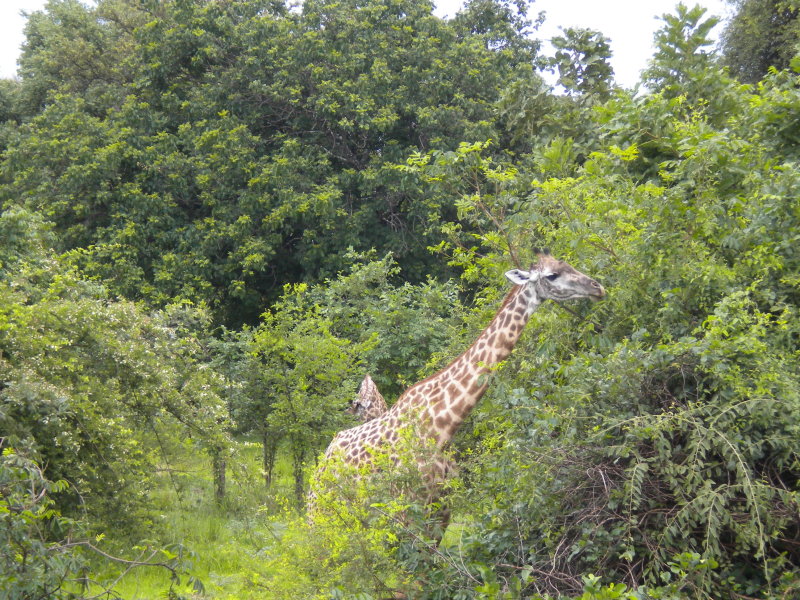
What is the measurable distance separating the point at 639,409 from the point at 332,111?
46.6 ft

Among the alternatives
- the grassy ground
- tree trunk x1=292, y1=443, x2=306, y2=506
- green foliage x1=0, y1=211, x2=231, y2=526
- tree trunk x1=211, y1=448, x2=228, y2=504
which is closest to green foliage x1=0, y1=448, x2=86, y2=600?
the grassy ground

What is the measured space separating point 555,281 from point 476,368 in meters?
1.02

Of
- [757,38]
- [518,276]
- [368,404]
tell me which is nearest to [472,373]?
[518,276]

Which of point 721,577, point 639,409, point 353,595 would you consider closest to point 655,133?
point 639,409

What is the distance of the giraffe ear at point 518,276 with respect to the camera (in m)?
6.89

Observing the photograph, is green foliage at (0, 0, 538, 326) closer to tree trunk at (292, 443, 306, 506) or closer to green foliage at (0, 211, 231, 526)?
tree trunk at (292, 443, 306, 506)

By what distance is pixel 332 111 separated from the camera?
18281 millimetres

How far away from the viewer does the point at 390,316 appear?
13.9 m

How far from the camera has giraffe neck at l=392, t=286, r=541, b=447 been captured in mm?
7039

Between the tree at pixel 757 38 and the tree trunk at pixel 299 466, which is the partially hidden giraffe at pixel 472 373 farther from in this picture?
the tree at pixel 757 38

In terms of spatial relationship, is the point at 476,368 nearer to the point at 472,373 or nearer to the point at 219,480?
the point at 472,373

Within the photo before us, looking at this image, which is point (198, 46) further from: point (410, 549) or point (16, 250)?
point (410, 549)

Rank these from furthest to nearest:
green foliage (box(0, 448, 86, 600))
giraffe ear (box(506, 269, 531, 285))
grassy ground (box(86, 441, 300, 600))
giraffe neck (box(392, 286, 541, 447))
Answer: grassy ground (box(86, 441, 300, 600)) < giraffe neck (box(392, 286, 541, 447)) < giraffe ear (box(506, 269, 531, 285)) < green foliage (box(0, 448, 86, 600))

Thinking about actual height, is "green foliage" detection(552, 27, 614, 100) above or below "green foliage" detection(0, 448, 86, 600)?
above
